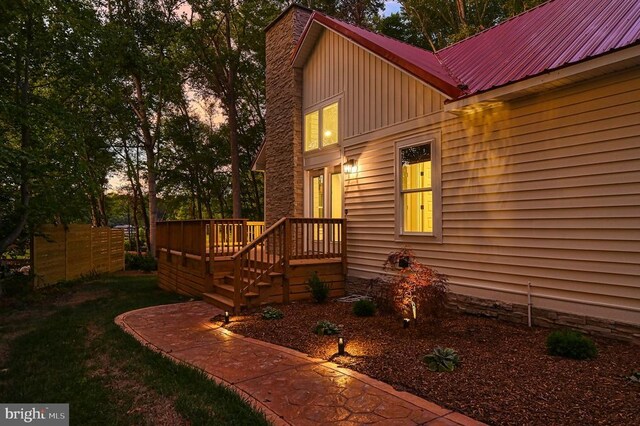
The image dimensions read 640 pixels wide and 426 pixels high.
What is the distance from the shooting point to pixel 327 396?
3184 mm

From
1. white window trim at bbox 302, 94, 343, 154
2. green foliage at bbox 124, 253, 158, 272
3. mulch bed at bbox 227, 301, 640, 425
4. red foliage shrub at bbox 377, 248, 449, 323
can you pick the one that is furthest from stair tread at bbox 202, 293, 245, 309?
green foliage at bbox 124, 253, 158, 272

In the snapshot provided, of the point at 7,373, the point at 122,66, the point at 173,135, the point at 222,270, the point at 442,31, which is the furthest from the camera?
the point at 173,135

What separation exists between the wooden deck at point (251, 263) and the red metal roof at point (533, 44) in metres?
3.56

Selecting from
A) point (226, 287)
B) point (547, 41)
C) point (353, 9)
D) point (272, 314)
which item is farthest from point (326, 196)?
point (353, 9)

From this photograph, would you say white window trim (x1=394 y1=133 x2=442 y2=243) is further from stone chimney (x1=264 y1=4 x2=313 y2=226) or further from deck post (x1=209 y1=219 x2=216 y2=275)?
deck post (x1=209 y1=219 x2=216 y2=275)

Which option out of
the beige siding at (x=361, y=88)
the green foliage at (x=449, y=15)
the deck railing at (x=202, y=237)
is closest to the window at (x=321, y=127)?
the beige siding at (x=361, y=88)

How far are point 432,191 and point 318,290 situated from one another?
275cm

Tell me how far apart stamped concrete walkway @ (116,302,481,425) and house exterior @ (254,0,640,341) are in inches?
117

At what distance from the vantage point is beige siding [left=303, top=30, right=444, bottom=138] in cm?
685

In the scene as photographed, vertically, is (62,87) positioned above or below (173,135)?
below

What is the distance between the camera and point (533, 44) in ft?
19.3

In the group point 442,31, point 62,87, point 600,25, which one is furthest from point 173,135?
point 600,25

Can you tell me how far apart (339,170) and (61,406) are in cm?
682

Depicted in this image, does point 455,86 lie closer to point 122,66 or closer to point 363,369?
point 363,369
